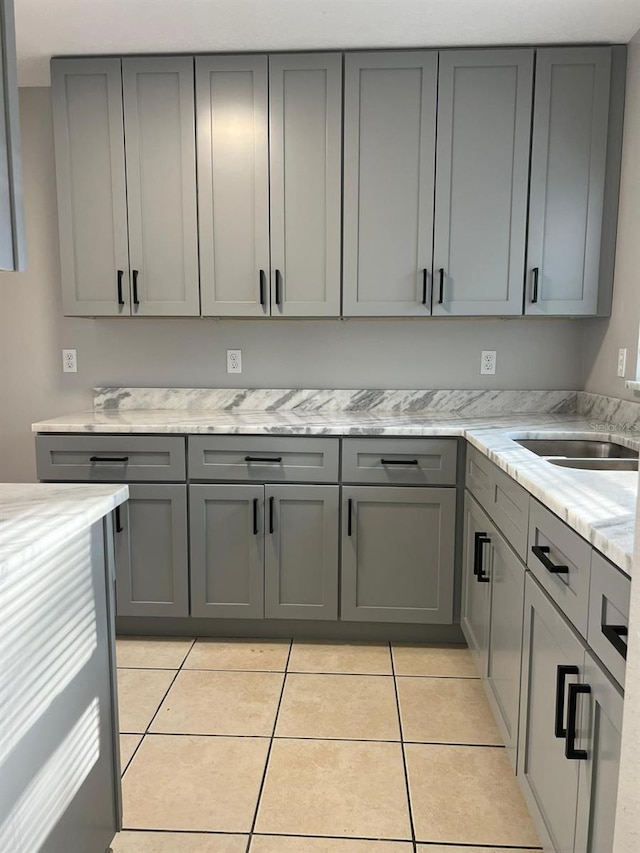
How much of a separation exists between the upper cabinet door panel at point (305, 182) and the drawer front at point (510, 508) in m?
1.13

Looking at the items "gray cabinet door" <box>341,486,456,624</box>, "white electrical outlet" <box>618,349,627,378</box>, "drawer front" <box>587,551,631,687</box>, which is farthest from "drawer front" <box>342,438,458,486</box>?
"drawer front" <box>587,551,631,687</box>

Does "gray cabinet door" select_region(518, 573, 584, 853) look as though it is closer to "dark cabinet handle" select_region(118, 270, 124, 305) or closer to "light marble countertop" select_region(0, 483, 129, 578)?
"light marble countertop" select_region(0, 483, 129, 578)

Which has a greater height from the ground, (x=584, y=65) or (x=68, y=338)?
(x=584, y=65)

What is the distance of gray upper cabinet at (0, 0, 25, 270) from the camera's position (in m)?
1.07

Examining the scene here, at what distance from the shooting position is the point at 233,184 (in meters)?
2.66

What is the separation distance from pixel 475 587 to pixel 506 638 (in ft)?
1.60

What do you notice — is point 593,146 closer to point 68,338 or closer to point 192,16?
point 192,16

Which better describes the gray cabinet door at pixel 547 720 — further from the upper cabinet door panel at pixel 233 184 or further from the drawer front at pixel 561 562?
the upper cabinet door panel at pixel 233 184

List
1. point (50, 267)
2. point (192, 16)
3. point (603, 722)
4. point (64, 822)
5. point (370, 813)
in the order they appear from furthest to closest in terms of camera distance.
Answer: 1. point (50, 267)
2. point (192, 16)
3. point (370, 813)
4. point (64, 822)
5. point (603, 722)

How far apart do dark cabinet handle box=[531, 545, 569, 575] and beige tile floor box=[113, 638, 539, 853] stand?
2.52ft

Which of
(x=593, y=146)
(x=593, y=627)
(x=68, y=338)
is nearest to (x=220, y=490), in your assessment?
(x=68, y=338)

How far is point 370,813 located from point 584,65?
2.84 m

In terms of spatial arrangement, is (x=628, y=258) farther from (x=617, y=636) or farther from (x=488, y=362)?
(x=617, y=636)

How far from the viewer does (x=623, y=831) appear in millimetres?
833
